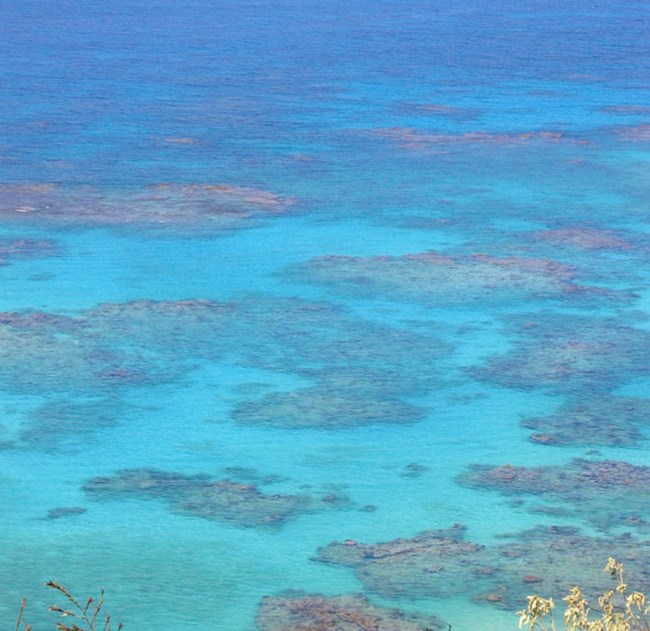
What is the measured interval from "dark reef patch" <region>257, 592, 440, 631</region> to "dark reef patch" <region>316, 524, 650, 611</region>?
14cm

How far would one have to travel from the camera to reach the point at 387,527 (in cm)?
601

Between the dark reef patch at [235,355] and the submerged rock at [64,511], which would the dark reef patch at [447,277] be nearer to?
the dark reef patch at [235,355]

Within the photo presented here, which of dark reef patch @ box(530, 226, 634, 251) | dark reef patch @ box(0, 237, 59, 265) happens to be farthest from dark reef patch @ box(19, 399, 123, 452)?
dark reef patch @ box(530, 226, 634, 251)

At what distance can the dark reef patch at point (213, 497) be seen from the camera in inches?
239

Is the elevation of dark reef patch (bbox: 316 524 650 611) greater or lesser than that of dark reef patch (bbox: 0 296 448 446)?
lesser

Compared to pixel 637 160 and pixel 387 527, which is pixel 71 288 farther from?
pixel 637 160

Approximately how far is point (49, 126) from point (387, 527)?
381 inches

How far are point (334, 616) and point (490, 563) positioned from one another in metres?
0.83

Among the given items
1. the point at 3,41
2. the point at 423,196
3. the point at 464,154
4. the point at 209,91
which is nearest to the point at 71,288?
the point at 423,196

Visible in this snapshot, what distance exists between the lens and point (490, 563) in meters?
5.63

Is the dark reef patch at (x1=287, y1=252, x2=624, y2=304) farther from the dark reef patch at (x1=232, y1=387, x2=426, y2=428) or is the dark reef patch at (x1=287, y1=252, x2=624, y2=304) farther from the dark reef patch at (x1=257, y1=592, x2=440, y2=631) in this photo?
the dark reef patch at (x1=257, y1=592, x2=440, y2=631)

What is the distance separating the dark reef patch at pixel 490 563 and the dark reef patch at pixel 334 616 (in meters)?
0.14

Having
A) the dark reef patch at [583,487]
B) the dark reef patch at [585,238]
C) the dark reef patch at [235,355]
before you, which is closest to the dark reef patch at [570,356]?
the dark reef patch at [235,355]

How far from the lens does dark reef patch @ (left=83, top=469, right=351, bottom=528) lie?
19.9ft
